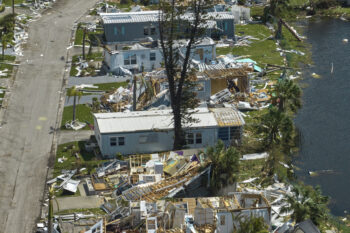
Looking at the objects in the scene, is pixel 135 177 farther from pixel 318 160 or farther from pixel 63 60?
pixel 63 60

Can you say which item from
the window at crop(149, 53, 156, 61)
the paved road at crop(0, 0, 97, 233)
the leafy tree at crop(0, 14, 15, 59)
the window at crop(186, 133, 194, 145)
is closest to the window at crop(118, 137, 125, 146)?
the window at crop(186, 133, 194, 145)

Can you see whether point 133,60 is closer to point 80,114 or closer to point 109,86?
point 109,86

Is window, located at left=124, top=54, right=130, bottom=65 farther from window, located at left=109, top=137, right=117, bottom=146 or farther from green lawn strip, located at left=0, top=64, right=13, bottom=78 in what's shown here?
window, located at left=109, top=137, right=117, bottom=146

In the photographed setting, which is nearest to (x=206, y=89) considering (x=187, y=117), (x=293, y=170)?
(x=187, y=117)

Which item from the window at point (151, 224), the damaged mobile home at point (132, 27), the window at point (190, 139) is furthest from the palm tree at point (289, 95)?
the damaged mobile home at point (132, 27)

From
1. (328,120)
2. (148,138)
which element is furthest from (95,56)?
(328,120)

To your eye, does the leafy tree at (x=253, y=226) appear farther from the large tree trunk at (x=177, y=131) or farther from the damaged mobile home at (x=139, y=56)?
the damaged mobile home at (x=139, y=56)
